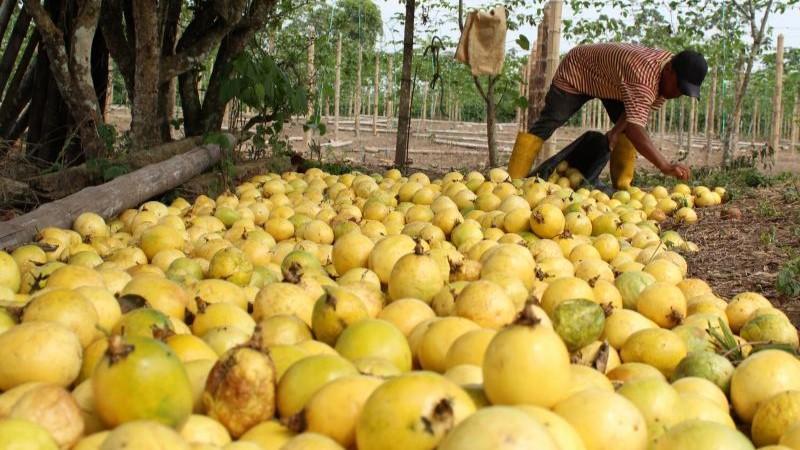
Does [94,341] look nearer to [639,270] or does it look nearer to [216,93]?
[639,270]

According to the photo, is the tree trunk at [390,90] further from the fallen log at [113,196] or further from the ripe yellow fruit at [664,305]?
the ripe yellow fruit at [664,305]

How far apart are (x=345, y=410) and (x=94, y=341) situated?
95 cm

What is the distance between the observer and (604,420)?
5.31ft

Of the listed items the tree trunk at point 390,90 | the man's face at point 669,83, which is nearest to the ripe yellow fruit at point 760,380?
the man's face at point 669,83

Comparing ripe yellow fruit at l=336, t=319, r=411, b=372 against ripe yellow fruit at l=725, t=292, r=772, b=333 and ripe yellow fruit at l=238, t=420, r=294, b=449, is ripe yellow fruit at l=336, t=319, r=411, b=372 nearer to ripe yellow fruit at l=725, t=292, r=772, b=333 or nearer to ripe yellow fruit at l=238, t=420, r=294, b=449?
ripe yellow fruit at l=238, t=420, r=294, b=449

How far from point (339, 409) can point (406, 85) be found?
8.26m

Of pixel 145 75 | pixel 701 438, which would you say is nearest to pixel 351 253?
pixel 701 438

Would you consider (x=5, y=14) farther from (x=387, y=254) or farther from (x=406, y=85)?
(x=387, y=254)

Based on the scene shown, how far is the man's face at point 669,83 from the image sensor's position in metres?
6.98

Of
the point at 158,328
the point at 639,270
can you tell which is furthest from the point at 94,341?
the point at 639,270

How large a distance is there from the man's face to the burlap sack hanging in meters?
2.18

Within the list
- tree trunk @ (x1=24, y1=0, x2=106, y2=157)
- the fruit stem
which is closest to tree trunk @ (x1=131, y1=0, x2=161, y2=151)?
tree trunk @ (x1=24, y1=0, x2=106, y2=157)

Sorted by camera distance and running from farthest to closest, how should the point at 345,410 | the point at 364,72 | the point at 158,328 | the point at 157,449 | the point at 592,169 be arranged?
the point at 364,72 → the point at 592,169 → the point at 158,328 → the point at 345,410 → the point at 157,449

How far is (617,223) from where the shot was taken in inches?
196
